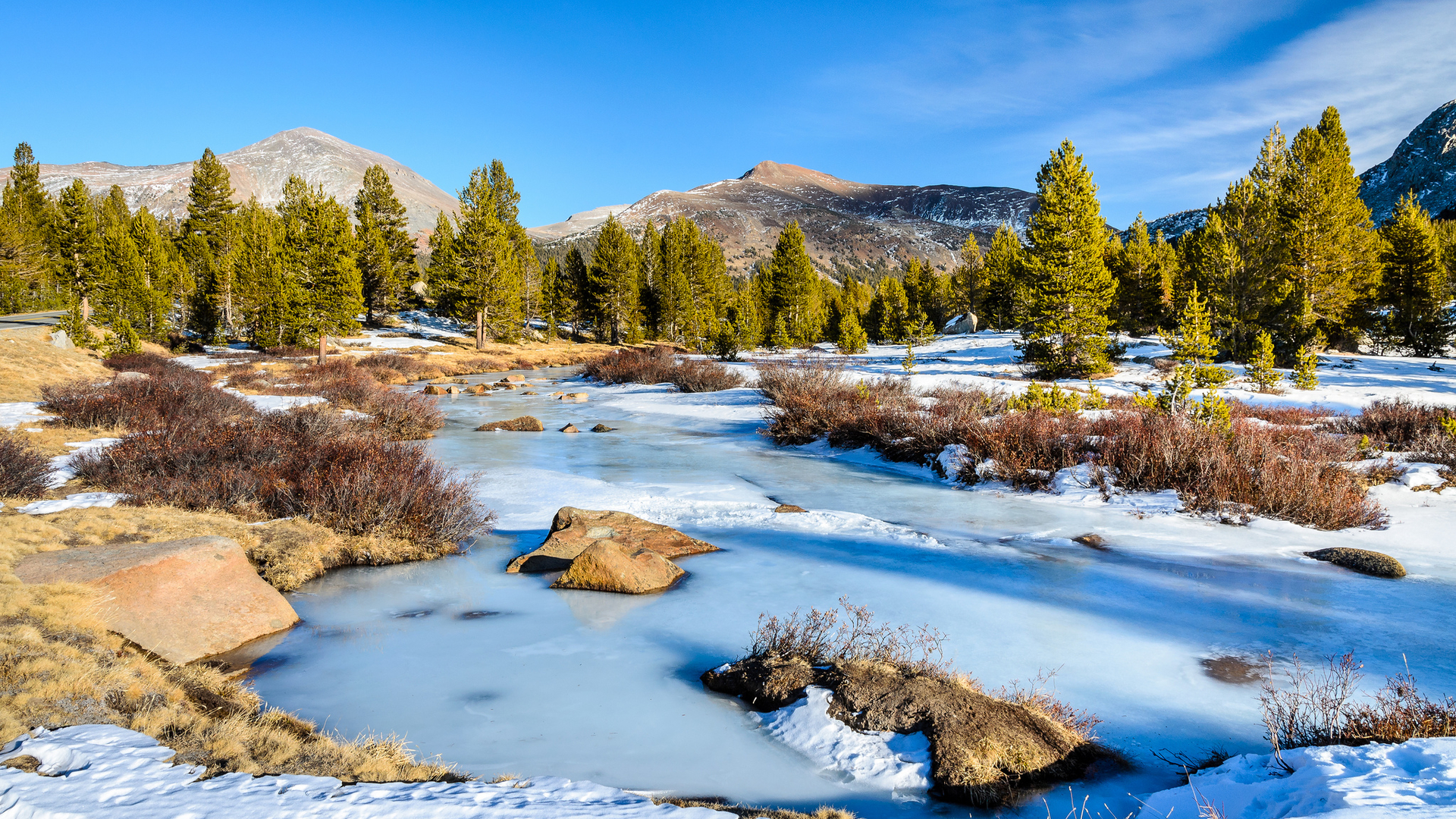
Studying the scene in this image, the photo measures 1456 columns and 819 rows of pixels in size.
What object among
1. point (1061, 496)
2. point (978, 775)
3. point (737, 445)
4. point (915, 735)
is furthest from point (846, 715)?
point (737, 445)

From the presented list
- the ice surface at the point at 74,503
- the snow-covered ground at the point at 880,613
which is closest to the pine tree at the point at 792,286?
the snow-covered ground at the point at 880,613

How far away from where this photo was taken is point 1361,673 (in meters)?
4.63

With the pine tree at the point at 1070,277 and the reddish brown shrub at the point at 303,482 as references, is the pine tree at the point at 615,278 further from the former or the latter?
the reddish brown shrub at the point at 303,482

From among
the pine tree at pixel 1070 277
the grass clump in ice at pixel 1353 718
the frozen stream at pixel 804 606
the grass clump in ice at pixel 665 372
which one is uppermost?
the pine tree at pixel 1070 277

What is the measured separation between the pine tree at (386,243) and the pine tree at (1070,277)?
4470 centimetres

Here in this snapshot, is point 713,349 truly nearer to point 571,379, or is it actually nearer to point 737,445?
point 571,379

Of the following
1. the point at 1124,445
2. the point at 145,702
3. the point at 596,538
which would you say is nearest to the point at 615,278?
the point at 1124,445

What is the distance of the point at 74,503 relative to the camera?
7438mm

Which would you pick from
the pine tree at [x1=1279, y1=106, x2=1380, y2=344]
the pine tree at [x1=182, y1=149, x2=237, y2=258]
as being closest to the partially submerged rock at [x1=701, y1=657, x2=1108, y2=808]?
the pine tree at [x1=1279, y1=106, x2=1380, y2=344]

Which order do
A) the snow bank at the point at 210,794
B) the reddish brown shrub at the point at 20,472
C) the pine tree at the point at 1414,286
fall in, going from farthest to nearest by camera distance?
1. the pine tree at the point at 1414,286
2. the reddish brown shrub at the point at 20,472
3. the snow bank at the point at 210,794

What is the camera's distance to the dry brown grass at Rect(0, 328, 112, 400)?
15.9m

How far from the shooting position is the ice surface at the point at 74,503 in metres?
6.99

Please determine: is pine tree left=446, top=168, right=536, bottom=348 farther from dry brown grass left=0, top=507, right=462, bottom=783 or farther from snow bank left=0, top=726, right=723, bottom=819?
snow bank left=0, top=726, right=723, bottom=819

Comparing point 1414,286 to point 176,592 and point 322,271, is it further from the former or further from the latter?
point 322,271
